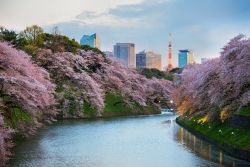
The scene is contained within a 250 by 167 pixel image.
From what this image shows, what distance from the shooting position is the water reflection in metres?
32.1

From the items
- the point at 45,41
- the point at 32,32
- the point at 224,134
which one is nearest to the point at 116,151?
the point at 224,134

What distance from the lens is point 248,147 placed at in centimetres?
3300

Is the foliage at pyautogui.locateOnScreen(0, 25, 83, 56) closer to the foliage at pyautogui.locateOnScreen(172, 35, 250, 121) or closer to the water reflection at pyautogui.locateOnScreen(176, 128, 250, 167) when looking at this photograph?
the water reflection at pyautogui.locateOnScreen(176, 128, 250, 167)


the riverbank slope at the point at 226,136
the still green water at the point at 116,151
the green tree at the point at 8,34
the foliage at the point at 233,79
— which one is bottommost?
the still green water at the point at 116,151

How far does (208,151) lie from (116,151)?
790 centimetres

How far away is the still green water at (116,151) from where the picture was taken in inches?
1252

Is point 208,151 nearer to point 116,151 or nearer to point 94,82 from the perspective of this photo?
point 116,151

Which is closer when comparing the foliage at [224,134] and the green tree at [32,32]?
the foliage at [224,134]

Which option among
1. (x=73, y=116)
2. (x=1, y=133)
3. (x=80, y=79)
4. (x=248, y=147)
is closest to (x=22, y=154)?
(x=1, y=133)

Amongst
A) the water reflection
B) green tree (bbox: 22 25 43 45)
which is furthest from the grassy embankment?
green tree (bbox: 22 25 43 45)

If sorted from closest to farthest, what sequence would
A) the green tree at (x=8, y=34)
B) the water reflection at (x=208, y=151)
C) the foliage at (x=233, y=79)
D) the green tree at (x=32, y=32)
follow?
the water reflection at (x=208, y=151), the foliage at (x=233, y=79), the green tree at (x=8, y=34), the green tree at (x=32, y=32)

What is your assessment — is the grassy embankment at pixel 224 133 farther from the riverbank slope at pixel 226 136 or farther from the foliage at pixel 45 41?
the foliage at pixel 45 41

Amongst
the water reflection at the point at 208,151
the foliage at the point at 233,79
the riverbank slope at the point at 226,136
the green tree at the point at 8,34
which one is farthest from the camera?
the green tree at the point at 8,34

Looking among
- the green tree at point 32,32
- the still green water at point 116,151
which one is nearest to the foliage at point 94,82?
the green tree at point 32,32
